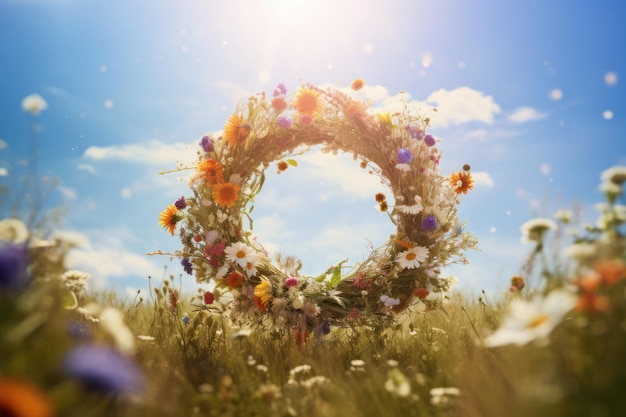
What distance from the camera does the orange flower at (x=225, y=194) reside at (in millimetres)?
5289

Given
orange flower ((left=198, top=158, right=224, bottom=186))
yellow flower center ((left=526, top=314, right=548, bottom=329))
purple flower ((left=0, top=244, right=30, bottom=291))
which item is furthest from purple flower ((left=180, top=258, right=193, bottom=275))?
yellow flower center ((left=526, top=314, right=548, bottom=329))

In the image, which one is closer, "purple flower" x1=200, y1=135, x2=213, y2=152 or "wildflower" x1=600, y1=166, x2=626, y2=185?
"wildflower" x1=600, y1=166, x2=626, y2=185

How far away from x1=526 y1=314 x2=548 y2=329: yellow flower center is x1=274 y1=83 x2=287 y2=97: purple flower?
4310 millimetres

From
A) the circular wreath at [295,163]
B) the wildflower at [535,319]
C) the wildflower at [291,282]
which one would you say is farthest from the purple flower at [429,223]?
the wildflower at [535,319]

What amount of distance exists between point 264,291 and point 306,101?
2128mm

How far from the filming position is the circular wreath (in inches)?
200

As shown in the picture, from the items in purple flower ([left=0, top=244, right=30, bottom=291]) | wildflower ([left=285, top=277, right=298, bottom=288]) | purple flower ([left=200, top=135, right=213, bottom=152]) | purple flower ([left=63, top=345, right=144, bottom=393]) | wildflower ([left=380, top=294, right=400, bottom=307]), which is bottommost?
purple flower ([left=63, top=345, right=144, bottom=393])

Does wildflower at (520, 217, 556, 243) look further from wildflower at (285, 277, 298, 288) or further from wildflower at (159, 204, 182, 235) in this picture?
wildflower at (159, 204, 182, 235)

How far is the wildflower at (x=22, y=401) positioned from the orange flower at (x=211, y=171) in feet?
13.1

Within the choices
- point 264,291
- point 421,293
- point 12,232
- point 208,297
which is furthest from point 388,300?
point 12,232

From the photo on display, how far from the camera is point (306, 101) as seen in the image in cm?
555

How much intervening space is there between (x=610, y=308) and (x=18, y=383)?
2006 mm

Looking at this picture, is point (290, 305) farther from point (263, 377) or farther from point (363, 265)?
point (263, 377)

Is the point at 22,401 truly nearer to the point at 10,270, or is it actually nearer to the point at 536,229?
the point at 10,270
